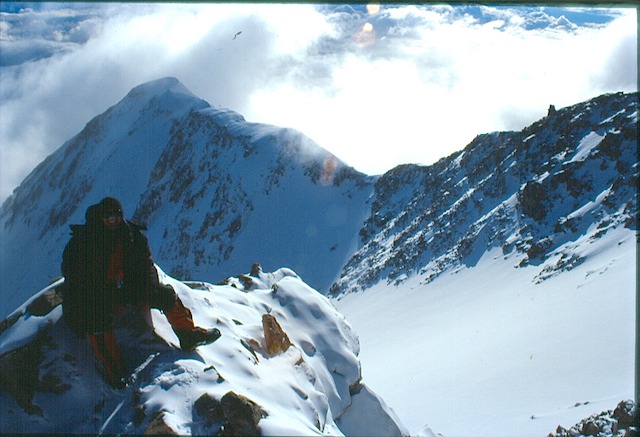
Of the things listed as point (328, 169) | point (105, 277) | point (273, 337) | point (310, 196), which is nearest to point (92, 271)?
point (105, 277)

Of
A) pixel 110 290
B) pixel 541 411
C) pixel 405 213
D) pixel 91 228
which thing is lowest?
pixel 405 213

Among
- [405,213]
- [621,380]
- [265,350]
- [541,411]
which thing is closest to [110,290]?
[265,350]

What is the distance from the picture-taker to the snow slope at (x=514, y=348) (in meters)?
13.0

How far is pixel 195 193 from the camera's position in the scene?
90.1 m

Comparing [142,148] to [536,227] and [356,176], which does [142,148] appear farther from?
[536,227]

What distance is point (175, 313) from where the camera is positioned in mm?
6508

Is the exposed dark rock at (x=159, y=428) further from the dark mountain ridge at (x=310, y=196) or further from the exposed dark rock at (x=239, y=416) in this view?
the dark mountain ridge at (x=310, y=196)

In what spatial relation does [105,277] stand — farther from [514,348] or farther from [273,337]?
[514,348]

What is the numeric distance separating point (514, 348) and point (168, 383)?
17.2 m

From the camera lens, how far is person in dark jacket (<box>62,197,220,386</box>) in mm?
5766

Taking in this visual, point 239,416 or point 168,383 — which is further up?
point 168,383

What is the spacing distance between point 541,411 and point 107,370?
11.6m

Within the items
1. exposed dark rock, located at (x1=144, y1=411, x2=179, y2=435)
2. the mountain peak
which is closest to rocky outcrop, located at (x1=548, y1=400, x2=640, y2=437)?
exposed dark rock, located at (x1=144, y1=411, x2=179, y2=435)

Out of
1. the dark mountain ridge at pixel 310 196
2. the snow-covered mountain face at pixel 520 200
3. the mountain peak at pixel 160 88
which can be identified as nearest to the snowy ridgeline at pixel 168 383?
the snow-covered mountain face at pixel 520 200
